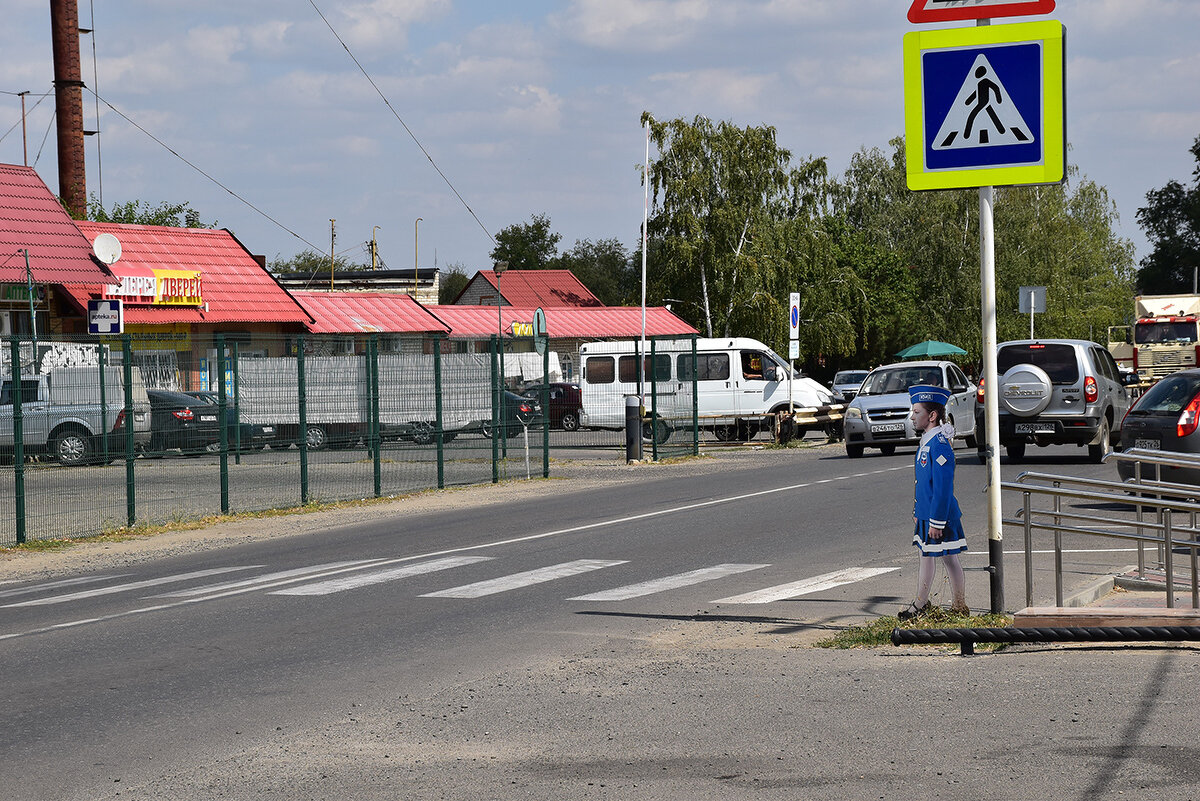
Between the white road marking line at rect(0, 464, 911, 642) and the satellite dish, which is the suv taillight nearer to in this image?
the white road marking line at rect(0, 464, 911, 642)

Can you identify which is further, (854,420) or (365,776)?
(854,420)

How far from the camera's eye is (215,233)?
43.6 meters

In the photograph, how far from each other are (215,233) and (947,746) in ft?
134

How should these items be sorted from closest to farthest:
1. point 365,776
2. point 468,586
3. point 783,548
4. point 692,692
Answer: point 365,776
point 692,692
point 468,586
point 783,548

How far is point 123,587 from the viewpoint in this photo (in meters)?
12.0

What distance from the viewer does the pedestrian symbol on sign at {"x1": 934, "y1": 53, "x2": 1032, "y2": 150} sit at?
7.80 metres

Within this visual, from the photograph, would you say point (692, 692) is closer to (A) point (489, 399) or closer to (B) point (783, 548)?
(B) point (783, 548)

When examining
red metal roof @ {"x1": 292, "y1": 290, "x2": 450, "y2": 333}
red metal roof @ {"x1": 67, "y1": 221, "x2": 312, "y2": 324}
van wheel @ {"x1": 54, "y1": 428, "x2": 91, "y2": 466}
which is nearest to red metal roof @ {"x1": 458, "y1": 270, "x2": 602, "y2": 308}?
red metal roof @ {"x1": 292, "y1": 290, "x2": 450, "y2": 333}

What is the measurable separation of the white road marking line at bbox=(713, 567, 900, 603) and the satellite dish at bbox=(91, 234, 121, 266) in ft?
93.4

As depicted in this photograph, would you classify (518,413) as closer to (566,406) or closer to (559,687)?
(566,406)

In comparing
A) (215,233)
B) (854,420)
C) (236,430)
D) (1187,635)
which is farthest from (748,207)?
(1187,635)

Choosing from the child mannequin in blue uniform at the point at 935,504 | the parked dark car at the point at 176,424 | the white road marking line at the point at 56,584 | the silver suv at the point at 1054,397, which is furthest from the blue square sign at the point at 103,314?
the child mannequin in blue uniform at the point at 935,504

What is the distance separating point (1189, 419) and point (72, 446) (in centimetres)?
1280

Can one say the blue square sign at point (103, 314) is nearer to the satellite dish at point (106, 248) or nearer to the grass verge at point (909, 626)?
the satellite dish at point (106, 248)
